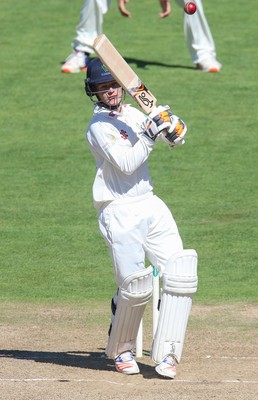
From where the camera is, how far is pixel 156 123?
7301mm

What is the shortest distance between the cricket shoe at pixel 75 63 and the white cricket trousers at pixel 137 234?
9.04 meters

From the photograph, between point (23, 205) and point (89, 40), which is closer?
point (23, 205)

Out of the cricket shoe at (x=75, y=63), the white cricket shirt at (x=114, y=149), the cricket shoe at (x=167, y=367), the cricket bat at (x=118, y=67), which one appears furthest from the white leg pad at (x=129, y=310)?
the cricket shoe at (x=75, y=63)

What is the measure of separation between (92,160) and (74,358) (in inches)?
244

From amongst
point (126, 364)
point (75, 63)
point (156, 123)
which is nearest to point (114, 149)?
point (156, 123)

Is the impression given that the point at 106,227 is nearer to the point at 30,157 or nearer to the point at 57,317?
the point at 57,317

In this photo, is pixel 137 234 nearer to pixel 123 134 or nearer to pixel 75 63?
pixel 123 134

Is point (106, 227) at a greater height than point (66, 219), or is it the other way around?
point (106, 227)

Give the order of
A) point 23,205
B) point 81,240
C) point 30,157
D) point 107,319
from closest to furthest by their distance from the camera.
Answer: point 107,319 → point 81,240 → point 23,205 → point 30,157

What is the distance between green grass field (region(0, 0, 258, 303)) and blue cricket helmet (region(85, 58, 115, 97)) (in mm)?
2650

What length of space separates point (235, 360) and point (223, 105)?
26.7 ft

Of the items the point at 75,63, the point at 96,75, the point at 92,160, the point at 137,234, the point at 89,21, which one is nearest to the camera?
the point at 137,234

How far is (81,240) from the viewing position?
37.7ft

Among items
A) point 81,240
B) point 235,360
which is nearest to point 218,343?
point 235,360
